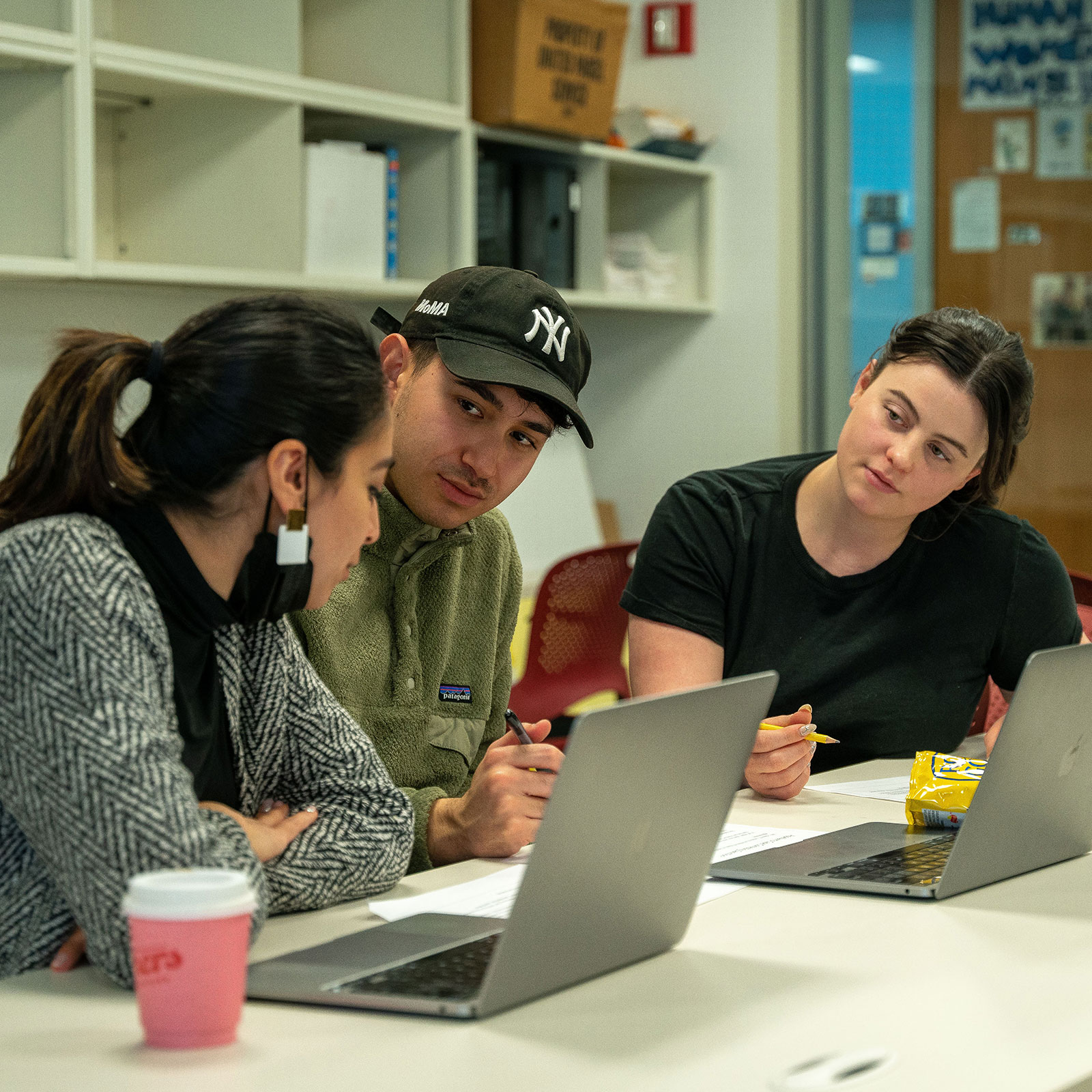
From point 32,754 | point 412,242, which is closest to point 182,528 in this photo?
point 32,754

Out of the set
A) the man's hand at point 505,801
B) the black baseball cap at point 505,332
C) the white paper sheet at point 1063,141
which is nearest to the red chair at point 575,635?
the black baseball cap at point 505,332

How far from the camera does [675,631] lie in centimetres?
Answer: 201

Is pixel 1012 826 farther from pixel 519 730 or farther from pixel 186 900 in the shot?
pixel 186 900

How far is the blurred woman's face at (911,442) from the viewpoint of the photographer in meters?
1.95

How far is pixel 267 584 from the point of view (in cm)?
119

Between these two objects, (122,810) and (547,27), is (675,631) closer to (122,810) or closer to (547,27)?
(122,810)

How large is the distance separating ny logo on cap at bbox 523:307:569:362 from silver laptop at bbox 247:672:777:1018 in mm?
619

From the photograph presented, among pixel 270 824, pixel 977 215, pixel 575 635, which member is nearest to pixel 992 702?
pixel 575 635

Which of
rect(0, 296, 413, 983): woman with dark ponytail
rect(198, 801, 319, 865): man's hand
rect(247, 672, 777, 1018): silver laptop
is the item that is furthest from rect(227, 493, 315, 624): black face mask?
rect(247, 672, 777, 1018): silver laptop

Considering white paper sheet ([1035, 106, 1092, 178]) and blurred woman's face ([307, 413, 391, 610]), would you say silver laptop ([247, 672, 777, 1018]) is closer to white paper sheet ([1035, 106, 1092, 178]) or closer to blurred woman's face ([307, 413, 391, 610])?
blurred woman's face ([307, 413, 391, 610])

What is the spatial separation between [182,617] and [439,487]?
497mm

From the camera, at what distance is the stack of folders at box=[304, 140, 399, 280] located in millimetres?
3350

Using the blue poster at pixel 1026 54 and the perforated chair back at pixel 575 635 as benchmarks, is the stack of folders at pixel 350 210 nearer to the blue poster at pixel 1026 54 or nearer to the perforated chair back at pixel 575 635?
the perforated chair back at pixel 575 635

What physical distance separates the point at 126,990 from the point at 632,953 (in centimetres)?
36
